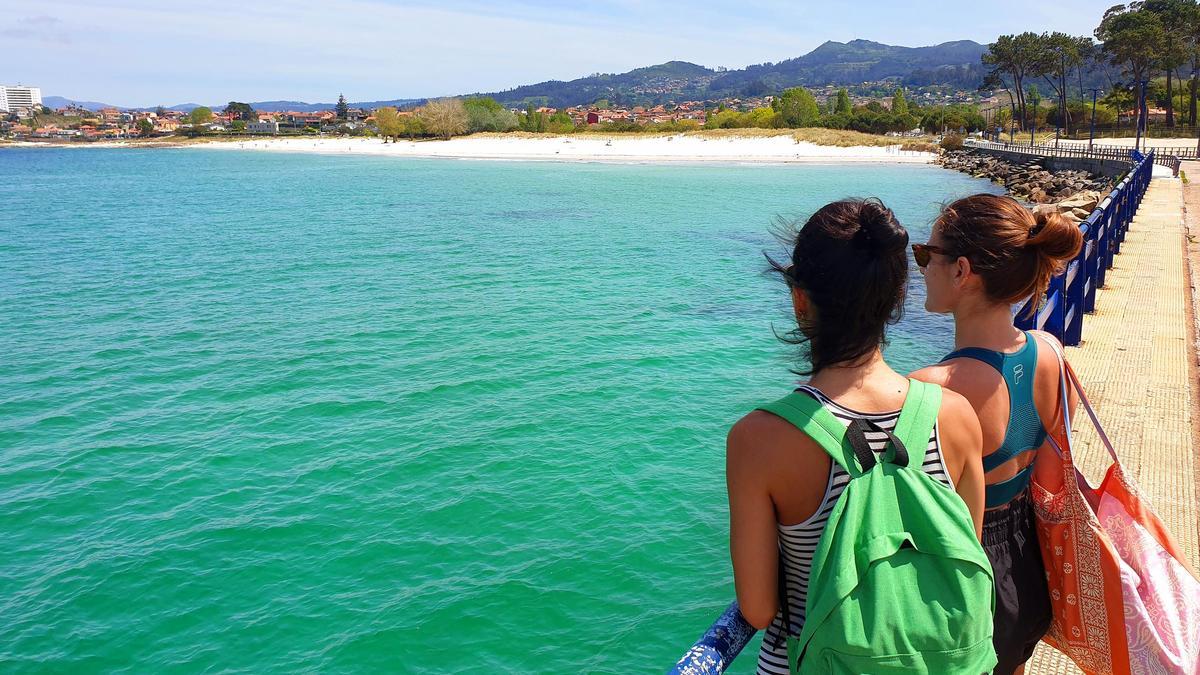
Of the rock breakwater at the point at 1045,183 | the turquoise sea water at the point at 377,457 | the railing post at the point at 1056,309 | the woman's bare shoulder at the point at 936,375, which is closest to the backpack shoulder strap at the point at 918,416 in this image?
the woman's bare shoulder at the point at 936,375

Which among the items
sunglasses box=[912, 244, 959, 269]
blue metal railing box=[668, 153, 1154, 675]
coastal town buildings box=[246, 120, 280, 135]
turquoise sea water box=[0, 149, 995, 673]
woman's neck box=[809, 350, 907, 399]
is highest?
coastal town buildings box=[246, 120, 280, 135]

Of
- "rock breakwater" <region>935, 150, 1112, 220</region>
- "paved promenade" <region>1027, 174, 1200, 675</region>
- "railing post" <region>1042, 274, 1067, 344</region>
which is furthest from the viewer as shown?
"rock breakwater" <region>935, 150, 1112, 220</region>

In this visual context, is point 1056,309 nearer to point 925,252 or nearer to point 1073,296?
point 1073,296

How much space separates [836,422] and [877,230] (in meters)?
0.44

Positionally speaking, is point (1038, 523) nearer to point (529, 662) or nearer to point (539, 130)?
point (529, 662)

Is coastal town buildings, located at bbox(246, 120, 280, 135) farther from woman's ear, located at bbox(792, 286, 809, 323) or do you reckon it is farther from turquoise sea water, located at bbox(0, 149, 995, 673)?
woman's ear, located at bbox(792, 286, 809, 323)

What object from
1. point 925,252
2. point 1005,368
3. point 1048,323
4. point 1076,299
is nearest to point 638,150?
point 1076,299

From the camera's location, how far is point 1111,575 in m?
2.13

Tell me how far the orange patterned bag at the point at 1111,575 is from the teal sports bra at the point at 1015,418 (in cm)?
9

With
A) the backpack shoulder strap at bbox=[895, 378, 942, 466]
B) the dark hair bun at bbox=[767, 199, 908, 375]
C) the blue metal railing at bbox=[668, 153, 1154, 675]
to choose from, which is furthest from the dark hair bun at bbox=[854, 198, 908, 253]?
the blue metal railing at bbox=[668, 153, 1154, 675]

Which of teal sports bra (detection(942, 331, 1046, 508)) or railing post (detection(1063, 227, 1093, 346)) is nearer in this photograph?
teal sports bra (detection(942, 331, 1046, 508))

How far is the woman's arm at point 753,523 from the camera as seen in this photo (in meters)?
1.60

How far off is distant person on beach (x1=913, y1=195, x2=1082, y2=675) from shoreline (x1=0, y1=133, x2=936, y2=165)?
74.5 metres

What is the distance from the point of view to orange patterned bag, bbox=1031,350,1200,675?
6.89 ft
